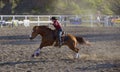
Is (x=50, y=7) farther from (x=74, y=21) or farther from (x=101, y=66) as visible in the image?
(x=101, y=66)

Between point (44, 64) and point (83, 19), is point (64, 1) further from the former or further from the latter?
point (44, 64)

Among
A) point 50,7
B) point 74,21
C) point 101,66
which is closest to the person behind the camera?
point 101,66

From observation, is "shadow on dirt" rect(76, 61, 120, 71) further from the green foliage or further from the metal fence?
the green foliage

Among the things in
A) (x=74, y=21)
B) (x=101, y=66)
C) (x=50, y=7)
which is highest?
(x=101, y=66)

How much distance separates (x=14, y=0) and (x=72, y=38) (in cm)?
4687

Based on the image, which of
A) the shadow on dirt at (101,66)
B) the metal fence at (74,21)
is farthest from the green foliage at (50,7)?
the shadow on dirt at (101,66)

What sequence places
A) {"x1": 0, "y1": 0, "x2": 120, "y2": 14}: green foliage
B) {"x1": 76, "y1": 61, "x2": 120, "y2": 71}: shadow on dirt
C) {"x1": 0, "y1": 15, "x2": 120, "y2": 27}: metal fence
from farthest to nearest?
1. {"x1": 0, "y1": 0, "x2": 120, "y2": 14}: green foliage
2. {"x1": 0, "y1": 15, "x2": 120, "y2": 27}: metal fence
3. {"x1": 76, "y1": 61, "x2": 120, "y2": 71}: shadow on dirt

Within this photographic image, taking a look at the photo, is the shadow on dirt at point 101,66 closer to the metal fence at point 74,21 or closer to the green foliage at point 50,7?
the metal fence at point 74,21

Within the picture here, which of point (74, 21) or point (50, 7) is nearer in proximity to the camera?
point (74, 21)

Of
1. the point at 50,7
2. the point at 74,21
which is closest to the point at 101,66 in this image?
the point at 74,21

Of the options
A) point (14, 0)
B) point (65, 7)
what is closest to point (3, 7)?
point (14, 0)

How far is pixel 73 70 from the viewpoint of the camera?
39.3 feet

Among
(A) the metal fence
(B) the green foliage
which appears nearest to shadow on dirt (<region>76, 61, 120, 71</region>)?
(A) the metal fence

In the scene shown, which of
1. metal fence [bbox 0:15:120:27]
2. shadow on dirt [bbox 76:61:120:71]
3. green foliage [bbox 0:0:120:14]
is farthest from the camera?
green foliage [bbox 0:0:120:14]
